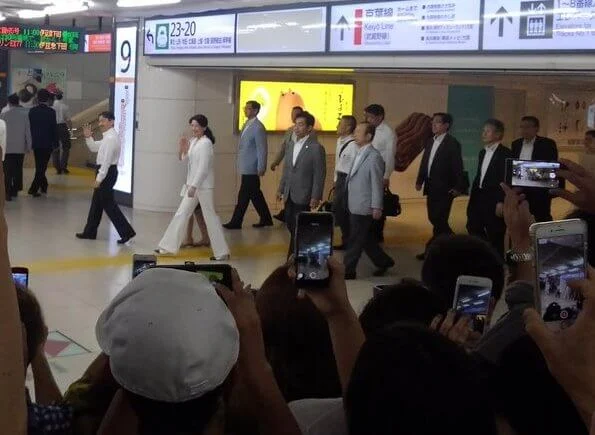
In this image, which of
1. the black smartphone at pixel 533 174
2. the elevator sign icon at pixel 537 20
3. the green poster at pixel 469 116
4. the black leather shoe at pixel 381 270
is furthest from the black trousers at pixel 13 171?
the black smartphone at pixel 533 174

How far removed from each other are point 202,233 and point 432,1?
13.1 feet

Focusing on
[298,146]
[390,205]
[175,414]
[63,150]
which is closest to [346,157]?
[298,146]

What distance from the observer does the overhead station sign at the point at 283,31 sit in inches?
331

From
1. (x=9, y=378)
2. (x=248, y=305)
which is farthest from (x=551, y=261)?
(x=9, y=378)

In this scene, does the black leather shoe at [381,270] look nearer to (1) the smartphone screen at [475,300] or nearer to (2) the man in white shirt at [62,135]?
(1) the smartphone screen at [475,300]

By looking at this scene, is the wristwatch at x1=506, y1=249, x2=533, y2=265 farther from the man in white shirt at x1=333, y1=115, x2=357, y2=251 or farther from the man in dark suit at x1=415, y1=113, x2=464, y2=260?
the man in dark suit at x1=415, y1=113, x2=464, y2=260

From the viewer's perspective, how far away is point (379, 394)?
1432 mm

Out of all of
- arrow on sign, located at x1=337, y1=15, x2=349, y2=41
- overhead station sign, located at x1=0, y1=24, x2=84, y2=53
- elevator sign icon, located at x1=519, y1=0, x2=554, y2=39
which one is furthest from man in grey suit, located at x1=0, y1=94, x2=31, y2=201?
elevator sign icon, located at x1=519, y1=0, x2=554, y2=39

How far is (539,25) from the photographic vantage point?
642cm

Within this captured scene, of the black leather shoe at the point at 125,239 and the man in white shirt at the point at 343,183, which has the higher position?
the man in white shirt at the point at 343,183

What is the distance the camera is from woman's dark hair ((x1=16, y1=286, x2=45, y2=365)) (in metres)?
2.25

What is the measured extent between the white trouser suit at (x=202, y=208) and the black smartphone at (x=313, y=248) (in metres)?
6.55

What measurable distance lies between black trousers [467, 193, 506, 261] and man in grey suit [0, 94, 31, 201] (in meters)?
7.27

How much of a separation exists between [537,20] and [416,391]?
5.51m
